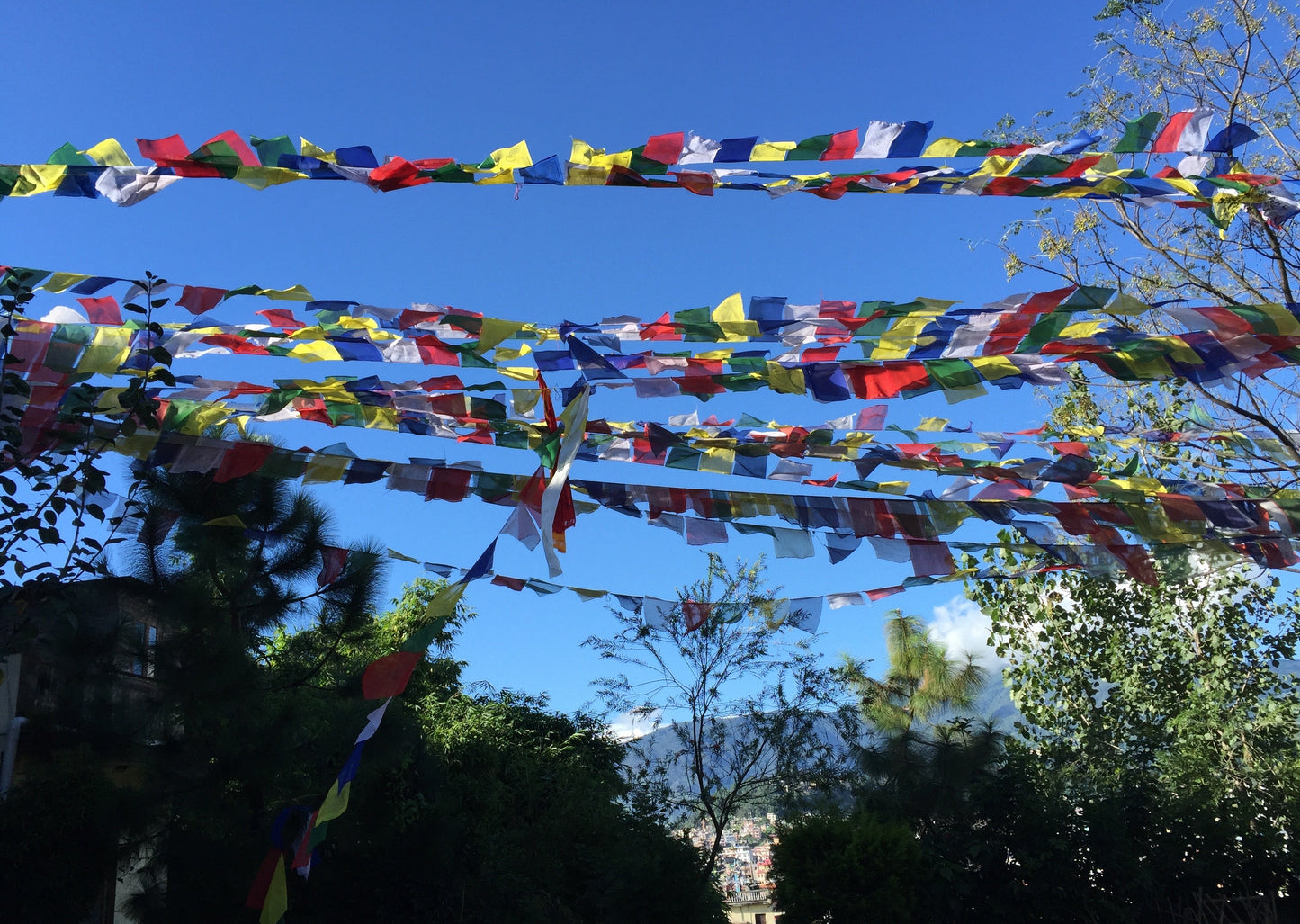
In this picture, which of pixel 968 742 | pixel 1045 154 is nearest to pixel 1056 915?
pixel 968 742

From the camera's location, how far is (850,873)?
8.43 m

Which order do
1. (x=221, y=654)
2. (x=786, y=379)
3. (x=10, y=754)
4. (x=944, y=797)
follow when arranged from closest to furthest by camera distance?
(x=786, y=379) → (x=221, y=654) → (x=10, y=754) → (x=944, y=797)

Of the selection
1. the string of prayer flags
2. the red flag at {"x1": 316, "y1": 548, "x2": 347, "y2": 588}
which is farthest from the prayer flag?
the red flag at {"x1": 316, "y1": 548, "x2": 347, "y2": 588}

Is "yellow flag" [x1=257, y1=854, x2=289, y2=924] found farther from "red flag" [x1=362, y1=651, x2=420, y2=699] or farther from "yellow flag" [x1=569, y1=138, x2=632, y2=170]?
"yellow flag" [x1=569, y1=138, x2=632, y2=170]

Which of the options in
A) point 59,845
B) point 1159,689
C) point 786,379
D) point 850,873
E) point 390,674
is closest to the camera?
point 390,674

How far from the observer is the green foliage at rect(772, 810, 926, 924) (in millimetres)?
8289

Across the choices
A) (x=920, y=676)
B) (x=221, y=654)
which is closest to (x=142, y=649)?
(x=221, y=654)

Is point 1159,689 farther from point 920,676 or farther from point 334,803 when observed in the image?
point 334,803

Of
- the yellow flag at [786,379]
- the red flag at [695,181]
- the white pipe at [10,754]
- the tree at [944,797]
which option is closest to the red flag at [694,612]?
the yellow flag at [786,379]

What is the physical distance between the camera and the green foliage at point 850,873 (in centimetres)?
829

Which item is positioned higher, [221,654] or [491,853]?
[221,654]

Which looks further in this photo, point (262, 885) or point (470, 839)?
point (470, 839)

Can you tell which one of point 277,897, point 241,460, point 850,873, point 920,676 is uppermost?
point 920,676

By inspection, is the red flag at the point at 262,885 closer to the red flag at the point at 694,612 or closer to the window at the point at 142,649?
the window at the point at 142,649
